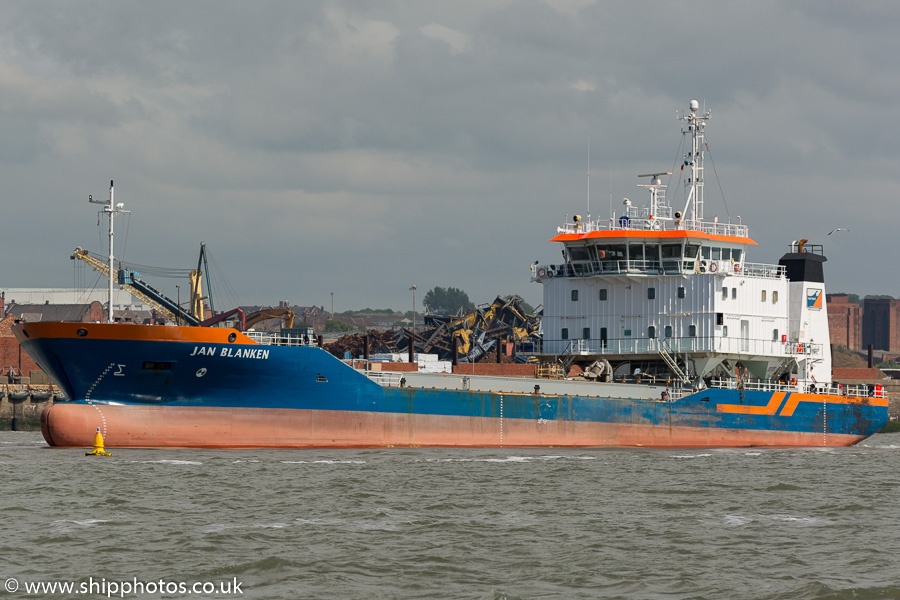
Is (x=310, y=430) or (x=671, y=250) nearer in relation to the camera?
(x=310, y=430)

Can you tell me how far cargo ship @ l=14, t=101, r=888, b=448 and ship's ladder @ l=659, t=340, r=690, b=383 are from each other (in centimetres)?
5

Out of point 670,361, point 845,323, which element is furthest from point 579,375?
point 845,323

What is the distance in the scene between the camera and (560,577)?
1558cm

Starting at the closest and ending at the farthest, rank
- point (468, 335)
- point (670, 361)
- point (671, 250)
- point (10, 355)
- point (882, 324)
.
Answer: point (670, 361) < point (671, 250) < point (10, 355) < point (468, 335) < point (882, 324)

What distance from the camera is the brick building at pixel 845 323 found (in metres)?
153

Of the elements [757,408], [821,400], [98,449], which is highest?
[821,400]

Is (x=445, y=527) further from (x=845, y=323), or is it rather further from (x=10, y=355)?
(x=845, y=323)

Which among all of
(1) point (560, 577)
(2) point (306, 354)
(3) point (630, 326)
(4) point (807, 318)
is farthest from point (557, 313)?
(1) point (560, 577)

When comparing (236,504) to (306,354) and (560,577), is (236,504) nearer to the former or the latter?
(560,577)

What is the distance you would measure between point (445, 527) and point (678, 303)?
23612 mm

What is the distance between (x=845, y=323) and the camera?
156000mm

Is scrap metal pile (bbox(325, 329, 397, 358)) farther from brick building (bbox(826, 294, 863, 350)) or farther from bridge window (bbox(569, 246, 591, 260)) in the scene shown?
brick building (bbox(826, 294, 863, 350))

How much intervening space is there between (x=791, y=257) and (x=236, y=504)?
101 ft

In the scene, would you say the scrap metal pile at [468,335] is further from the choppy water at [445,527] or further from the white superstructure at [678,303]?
the choppy water at [445,527]
